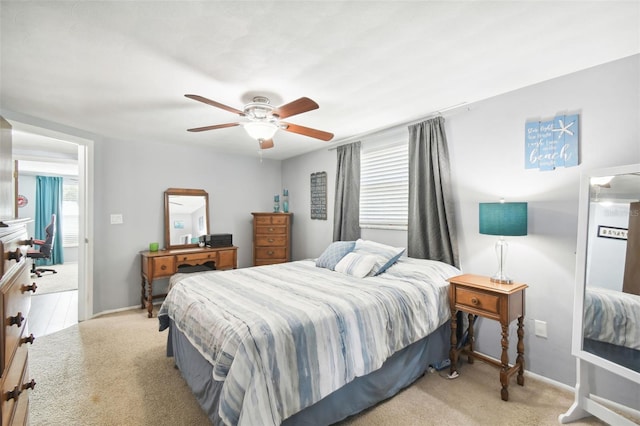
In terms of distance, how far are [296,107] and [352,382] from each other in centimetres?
191

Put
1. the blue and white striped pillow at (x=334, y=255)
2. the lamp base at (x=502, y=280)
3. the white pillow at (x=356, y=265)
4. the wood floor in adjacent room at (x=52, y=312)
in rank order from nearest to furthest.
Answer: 1. the lamp base at (x=502, y=280)
2. the white pillow at (x=356, y=265)
3. the blue and white striped pillow at (x=334, y=255)
4. the wood floor in adjacent room at (x=52, y=312)

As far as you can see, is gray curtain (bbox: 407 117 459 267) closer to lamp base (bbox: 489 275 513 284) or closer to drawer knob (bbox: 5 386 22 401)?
lamp base (bbox: 489 275 513 284)

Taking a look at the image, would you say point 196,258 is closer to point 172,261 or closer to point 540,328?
point 172,261

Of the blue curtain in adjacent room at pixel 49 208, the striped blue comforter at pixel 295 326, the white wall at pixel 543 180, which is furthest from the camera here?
the blue curtain in adjacent room at pixel 49 208

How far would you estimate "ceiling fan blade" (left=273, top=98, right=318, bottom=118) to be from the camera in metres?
1.91

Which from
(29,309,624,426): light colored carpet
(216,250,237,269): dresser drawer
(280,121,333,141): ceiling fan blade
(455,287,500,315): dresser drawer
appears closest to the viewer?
(29,309,624,426): light colored carpet

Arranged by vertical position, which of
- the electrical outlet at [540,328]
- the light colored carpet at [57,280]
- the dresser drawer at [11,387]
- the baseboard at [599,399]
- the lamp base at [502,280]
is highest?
the lamp base at [502,280]

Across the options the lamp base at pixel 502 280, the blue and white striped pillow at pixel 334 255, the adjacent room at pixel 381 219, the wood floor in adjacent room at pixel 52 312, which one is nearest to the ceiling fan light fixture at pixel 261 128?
the adjacent room at pixel 381 219

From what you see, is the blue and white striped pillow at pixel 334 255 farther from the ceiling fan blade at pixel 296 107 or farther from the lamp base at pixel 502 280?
the ceiling fan blade at pixel 296 107

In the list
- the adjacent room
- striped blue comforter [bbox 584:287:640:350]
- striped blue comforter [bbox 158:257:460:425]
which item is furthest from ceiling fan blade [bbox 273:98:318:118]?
striped blue comforter [bbox 584:287:640:350]

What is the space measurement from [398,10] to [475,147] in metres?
1.67

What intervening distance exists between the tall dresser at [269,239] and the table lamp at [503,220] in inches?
122

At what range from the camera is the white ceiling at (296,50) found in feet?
4.66

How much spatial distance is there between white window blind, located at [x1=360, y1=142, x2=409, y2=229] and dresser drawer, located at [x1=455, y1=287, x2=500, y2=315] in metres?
1.12
